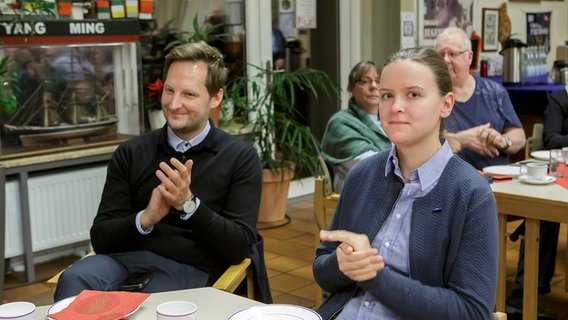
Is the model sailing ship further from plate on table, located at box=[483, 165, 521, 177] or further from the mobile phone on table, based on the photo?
plate on table, located at box=[483, 165, 521, 177]

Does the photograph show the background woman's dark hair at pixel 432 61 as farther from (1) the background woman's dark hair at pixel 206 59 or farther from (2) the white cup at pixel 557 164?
(2) the white cup at pixel 557 164

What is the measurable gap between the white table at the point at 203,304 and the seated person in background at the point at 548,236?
207cm

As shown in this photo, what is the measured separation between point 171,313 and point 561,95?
3.22m

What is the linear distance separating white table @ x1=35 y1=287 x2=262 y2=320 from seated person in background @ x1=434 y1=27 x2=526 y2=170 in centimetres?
207

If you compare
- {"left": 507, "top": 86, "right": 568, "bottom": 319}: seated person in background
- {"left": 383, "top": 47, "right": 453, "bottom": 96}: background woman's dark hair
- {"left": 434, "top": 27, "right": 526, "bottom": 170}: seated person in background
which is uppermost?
{"left": 383, "top": 47, "right": 453, "bottom": 96}: background woman's dark hair

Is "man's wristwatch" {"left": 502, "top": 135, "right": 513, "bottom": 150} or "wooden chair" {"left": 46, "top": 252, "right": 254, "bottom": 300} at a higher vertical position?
"man's wristwatch" {"left": 502, "top": 135, "right": 513, "bottom": 150}

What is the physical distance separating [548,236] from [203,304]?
8.01 feet

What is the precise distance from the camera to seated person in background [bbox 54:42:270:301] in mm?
2262

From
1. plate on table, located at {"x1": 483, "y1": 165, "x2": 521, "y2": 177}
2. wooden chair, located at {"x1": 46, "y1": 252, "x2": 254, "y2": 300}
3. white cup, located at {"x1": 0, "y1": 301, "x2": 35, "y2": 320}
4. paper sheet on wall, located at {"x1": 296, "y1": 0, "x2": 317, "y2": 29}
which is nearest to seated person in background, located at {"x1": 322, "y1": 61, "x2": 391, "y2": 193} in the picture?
plate on table, located at {"x1": 483, "y1": 165, "x2": 521, "y2": 177}

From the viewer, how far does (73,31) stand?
400 centimetres

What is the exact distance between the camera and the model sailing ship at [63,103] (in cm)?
398

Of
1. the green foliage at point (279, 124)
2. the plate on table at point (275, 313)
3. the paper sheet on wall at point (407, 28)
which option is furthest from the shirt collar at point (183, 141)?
the paper sheet on wall at point (407, 28)

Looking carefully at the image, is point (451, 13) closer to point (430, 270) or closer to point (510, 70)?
point (510, 70)

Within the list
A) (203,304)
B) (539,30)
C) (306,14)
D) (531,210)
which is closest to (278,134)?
(306,14)
